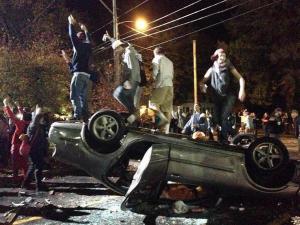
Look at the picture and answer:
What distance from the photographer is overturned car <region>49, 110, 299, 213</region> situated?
5500 mm

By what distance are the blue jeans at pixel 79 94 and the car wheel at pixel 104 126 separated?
1720 millimetres

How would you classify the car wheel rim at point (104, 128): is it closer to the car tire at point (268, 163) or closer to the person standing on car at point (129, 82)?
the person standing on car at point (129, 82)

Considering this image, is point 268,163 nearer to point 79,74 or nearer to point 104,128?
point 104,128

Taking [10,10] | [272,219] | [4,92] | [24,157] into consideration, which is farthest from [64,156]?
[10,10]

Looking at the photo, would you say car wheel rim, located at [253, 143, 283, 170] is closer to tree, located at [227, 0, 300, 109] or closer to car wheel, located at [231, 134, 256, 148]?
car wheel, located at [231, 134, 256, 148]

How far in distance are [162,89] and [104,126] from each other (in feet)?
8.96

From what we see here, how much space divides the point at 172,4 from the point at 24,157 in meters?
37.6

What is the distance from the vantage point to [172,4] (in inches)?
1837

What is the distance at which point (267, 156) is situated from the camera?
5.76 m

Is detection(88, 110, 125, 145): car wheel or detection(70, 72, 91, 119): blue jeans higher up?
detection(70, 72, 91, 119): blue jeans

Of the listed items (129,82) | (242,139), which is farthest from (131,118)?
(242,139)

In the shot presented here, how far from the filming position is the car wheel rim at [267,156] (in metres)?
5.72

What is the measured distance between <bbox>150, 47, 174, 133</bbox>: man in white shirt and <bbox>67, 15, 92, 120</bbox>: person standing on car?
1.29 m

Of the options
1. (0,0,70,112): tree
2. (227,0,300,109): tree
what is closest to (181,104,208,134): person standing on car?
(0,0,70,112): tree
